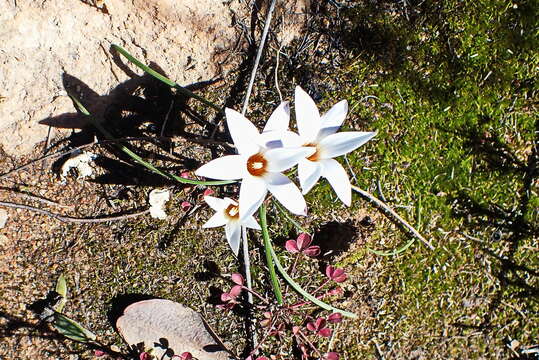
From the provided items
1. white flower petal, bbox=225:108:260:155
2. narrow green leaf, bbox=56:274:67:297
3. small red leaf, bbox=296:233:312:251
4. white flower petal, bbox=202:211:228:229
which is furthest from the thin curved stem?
narrow green leaf, bbox=56:274:67:297

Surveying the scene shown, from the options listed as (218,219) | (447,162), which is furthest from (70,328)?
(447,162)

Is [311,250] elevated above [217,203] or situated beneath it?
situated beneath

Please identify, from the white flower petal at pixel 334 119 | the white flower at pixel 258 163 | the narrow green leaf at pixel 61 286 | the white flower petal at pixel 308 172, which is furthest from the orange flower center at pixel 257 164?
the narrow green leaf at pixel 61 286

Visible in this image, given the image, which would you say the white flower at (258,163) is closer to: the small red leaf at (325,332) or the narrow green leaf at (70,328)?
the small red leaf at (325,332)

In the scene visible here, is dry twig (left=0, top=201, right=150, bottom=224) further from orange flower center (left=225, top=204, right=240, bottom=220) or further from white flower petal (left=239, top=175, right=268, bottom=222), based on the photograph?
white flower petal (left=239, top=175, right=268, bottom=222)

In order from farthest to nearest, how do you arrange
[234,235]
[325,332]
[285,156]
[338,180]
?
[325,332]
[234,235]
[338,180]
[285,156]

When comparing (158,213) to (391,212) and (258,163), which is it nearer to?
(258,163)

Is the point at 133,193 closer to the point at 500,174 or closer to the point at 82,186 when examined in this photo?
the point at 82,186
